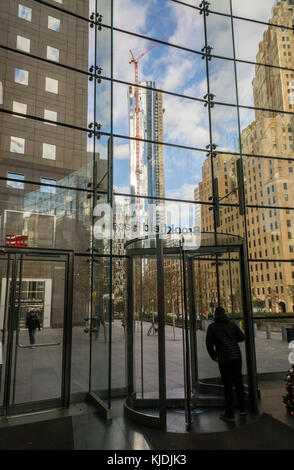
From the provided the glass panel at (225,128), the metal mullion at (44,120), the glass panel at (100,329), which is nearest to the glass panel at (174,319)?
the glass panel at (100,329)

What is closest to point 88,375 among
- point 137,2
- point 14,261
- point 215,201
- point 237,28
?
point 14,261

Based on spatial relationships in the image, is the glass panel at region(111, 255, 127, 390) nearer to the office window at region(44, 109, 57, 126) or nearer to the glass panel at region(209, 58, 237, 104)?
the office window at region(44, 109, 57, 126)

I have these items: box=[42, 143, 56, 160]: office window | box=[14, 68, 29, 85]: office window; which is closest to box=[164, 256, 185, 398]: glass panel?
box=[42, 143, 56, 160]: office window

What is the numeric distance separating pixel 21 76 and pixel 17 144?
4.09 feet

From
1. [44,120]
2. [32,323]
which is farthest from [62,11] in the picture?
[32,323]

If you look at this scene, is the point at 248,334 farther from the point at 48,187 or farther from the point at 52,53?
the point at 52,53

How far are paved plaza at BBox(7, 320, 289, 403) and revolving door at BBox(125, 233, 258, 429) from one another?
0.02m

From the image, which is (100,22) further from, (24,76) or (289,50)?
(289,50)

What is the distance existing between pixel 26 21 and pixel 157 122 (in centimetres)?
297

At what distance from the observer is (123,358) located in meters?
5.28

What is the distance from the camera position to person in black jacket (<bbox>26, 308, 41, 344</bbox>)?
4508 mm

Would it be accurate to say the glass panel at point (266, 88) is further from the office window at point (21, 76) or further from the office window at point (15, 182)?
the office window at point (15, 182)

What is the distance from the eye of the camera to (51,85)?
5473 mm

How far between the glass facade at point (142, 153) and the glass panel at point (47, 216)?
2 cm
